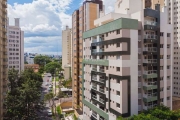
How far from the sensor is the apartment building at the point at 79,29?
134 feet

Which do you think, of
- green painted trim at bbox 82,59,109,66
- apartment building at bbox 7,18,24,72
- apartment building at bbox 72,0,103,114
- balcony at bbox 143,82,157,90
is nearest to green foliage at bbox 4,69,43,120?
green painted trim at bbox 82,59,109,66

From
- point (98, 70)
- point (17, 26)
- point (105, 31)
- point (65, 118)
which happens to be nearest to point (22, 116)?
point (65, 118)

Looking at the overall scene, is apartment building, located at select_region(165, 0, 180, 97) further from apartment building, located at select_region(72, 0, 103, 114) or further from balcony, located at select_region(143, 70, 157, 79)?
balcony, located at select_region(143, 70, 157, 79)

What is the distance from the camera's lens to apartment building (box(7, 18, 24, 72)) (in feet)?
222

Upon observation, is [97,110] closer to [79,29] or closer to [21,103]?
[21,103]

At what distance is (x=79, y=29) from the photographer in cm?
4428

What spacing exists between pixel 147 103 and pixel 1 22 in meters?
31.8

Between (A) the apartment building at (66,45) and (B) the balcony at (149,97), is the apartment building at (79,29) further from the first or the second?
(A) the apartment building at (66,45)

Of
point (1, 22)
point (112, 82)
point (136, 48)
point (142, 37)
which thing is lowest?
point (112, 82)

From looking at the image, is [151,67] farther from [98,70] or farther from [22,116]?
[22,116]

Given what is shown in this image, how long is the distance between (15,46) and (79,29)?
39.2 metres

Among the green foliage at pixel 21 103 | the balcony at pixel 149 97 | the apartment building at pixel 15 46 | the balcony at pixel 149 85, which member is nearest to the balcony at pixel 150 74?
the balcony at pixel 149 85

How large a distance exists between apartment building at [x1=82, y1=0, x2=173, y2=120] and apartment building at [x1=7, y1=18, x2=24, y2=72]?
52.5m

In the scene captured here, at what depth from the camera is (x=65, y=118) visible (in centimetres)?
3944
